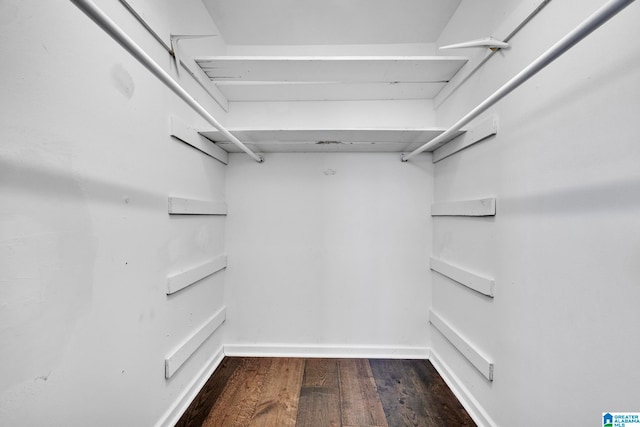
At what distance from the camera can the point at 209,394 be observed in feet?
5.24

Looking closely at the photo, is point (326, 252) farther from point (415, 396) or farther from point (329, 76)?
point (329, 76)

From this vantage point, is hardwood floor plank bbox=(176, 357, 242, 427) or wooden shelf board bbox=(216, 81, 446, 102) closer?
hardwood floor plank bbox=(176, 357, 242, 427)

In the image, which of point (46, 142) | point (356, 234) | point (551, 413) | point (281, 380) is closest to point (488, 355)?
point (551, 413)

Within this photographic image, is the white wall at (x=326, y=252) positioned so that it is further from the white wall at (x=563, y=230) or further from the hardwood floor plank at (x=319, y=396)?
the white wall at (x=563, y=230)

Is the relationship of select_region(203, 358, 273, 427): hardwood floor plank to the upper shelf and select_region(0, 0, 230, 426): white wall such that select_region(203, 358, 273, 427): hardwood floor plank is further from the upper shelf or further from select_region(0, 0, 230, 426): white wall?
the upper shelf

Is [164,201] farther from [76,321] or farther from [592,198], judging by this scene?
[592,198]

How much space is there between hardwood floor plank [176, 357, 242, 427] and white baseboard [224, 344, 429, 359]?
0.09 m

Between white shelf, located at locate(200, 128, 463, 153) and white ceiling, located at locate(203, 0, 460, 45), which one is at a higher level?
white ceiling, located at locate(203, 0, 460, 45)

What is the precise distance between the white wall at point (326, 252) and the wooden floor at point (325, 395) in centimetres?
19

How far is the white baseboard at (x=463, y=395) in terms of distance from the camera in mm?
1344

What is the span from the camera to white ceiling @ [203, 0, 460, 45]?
5.37 ft

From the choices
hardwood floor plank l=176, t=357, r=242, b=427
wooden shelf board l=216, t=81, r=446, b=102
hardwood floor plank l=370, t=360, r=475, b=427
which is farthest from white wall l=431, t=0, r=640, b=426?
hardwood floor plank l=176, t=357, r=242, b=427

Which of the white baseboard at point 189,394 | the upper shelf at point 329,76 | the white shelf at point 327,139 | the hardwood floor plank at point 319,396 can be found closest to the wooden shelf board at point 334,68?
the upper shelf at point 329,76

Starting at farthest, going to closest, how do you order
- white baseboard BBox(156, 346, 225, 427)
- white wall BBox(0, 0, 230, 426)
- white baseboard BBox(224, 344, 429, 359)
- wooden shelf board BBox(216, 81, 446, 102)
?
white baseboard BBox(224, 344, 429, 359) < wooden shelf board BBox(216, 81, 446, 102) < white baseboard BBox(156, 346, 225, 427) < white wall BBox(0, 0, 230, 426)
